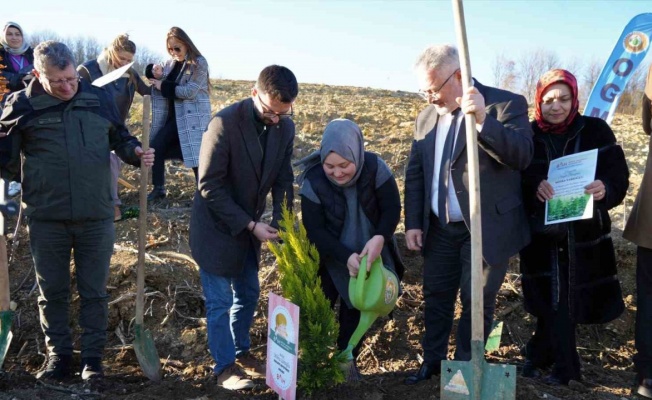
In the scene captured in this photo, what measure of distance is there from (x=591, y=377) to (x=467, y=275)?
1.36 meters

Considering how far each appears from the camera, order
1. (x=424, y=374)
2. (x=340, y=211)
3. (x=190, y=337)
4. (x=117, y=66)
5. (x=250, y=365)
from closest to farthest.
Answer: (x=340, y=211), (x=424, y=374), (x=250, y=365), (x=190, y=337), (x=117, y=66)

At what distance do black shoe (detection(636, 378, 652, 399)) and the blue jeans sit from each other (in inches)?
93.6

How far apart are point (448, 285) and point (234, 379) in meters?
1.38

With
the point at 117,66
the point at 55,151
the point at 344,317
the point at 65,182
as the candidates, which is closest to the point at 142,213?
the point at 65,182

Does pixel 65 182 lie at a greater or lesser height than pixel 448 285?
greater

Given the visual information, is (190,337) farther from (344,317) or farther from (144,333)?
(344,317)

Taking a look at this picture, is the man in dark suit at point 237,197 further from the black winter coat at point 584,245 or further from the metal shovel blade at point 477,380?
the black winter coat at point 584,245

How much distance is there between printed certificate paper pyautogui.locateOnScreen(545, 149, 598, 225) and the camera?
3.39m

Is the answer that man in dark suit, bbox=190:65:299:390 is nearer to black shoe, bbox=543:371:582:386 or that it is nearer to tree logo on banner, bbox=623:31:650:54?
black shoe, bbox=543:371:582:386

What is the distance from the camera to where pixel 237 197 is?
12.0 feet

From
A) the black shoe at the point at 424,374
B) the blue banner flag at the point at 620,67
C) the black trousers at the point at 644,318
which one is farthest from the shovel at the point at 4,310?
the blue banner flag at the point at 620,67

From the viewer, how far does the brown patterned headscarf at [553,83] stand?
3.51 meters

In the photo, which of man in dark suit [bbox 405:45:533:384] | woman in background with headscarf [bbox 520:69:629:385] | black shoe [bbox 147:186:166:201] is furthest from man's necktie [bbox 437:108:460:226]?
black shoe [bbox 147:186:166:201]

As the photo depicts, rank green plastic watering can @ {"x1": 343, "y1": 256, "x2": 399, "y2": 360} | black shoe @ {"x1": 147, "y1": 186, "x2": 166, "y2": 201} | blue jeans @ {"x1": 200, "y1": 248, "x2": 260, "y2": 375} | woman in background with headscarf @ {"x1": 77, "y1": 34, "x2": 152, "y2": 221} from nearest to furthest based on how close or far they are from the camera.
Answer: green plastic watering can @ {"x1": 343, "y1": 256, "x2": 399, "y2": 360} < blue jeans @ {"x1": 200, "y1": 248, "x2": 260, "y2": 375} < woman in background with headscarf @ {"x1": 77, "y1": 34, "x2": 152, "y2": 221} < black shoe @ {"x1": 147, "y1": 186, "x2": 166, "y2": 201}
